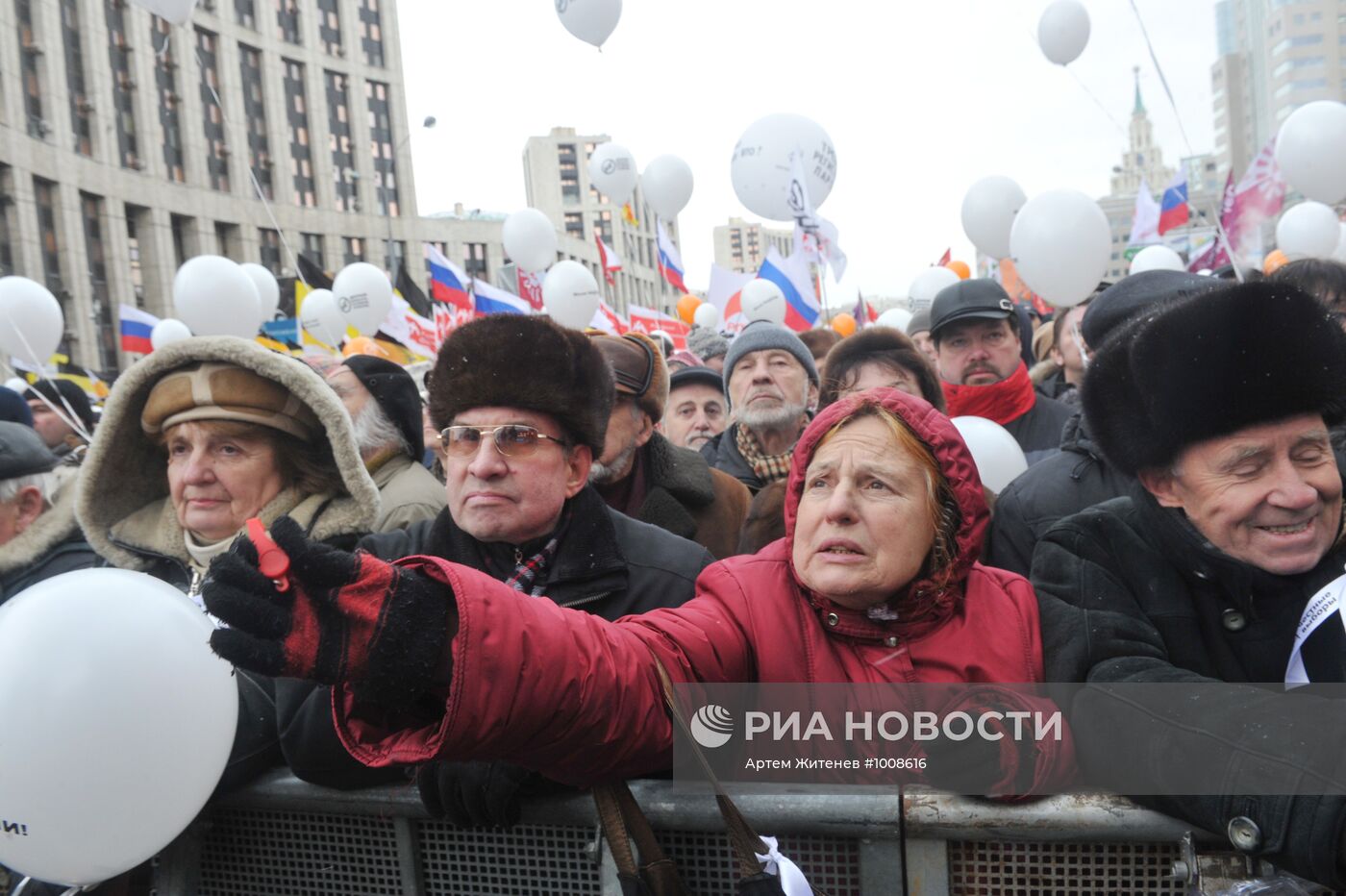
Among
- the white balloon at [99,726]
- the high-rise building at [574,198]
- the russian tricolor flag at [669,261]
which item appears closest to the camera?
the white balloon at [99,726]

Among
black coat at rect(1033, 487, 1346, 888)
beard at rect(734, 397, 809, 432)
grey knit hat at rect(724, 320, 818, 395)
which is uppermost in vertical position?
grey knit hat at rect(724, 320, 818, 395)

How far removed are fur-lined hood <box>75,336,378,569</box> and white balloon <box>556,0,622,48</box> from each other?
25.5ft

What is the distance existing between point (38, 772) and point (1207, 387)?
2.01 metres

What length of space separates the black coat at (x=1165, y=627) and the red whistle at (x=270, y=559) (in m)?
1.20

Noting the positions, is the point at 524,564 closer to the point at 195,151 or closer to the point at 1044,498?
the point at 1044,498

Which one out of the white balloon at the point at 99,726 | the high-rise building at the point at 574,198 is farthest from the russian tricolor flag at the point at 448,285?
the high-rise building at the point at 574,198

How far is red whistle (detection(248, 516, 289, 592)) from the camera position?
1.19m

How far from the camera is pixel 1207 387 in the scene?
70.1 inches

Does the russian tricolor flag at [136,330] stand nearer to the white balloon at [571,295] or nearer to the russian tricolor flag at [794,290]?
the white balloon at [571,295]

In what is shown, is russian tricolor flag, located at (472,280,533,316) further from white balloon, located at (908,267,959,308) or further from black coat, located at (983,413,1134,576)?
black coat, located at (983,413,1134,576)

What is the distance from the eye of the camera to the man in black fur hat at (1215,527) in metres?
1.70

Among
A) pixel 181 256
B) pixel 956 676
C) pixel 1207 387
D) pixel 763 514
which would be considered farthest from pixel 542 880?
pixel 181 256

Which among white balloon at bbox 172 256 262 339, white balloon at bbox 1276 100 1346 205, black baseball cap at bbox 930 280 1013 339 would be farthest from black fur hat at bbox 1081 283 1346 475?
white balloon at bbox 172 256 262 339

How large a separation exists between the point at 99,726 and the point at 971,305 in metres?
3.71
